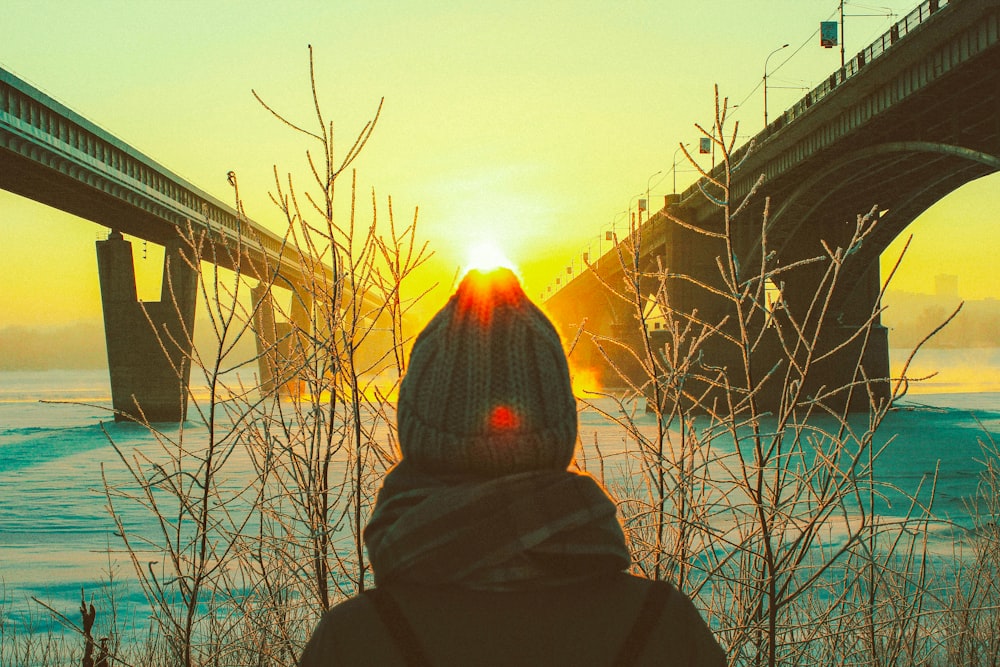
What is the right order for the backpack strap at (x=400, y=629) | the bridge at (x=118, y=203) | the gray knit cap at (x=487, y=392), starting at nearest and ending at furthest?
the backpack strap at (x=400, y=629) < the gray knit cap at (x=487, y=392) < the bridge at (x=118, y=203)

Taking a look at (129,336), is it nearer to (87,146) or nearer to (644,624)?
(87,146)

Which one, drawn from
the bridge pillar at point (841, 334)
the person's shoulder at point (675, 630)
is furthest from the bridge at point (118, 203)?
the bridge pillar at point (841, 334)

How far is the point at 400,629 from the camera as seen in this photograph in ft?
3.89

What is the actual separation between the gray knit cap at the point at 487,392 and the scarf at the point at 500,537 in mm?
41

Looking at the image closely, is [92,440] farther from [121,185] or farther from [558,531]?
[558,531]

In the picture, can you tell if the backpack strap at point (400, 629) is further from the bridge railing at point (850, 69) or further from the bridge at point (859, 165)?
the bridge railing at point (850, 69)

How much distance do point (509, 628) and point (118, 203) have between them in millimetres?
39108

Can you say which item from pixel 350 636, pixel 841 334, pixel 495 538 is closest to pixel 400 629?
pixel 350 636

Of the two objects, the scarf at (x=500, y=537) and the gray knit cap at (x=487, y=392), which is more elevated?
the gray knit cap at (x=487, y=392)

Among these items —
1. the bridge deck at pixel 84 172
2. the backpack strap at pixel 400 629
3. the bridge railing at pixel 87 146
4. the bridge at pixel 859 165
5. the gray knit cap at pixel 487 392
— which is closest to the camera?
the backpack strap at pixel 400 629

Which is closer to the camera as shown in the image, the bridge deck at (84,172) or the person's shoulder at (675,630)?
the person's shoulder at (675,630)

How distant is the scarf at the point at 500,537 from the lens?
1209mm

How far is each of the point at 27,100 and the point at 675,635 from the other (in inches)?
1214

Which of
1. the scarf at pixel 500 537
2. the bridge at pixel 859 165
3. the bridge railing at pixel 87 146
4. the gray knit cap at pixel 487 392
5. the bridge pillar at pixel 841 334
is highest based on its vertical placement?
the bridge railing at pixel 87 146
